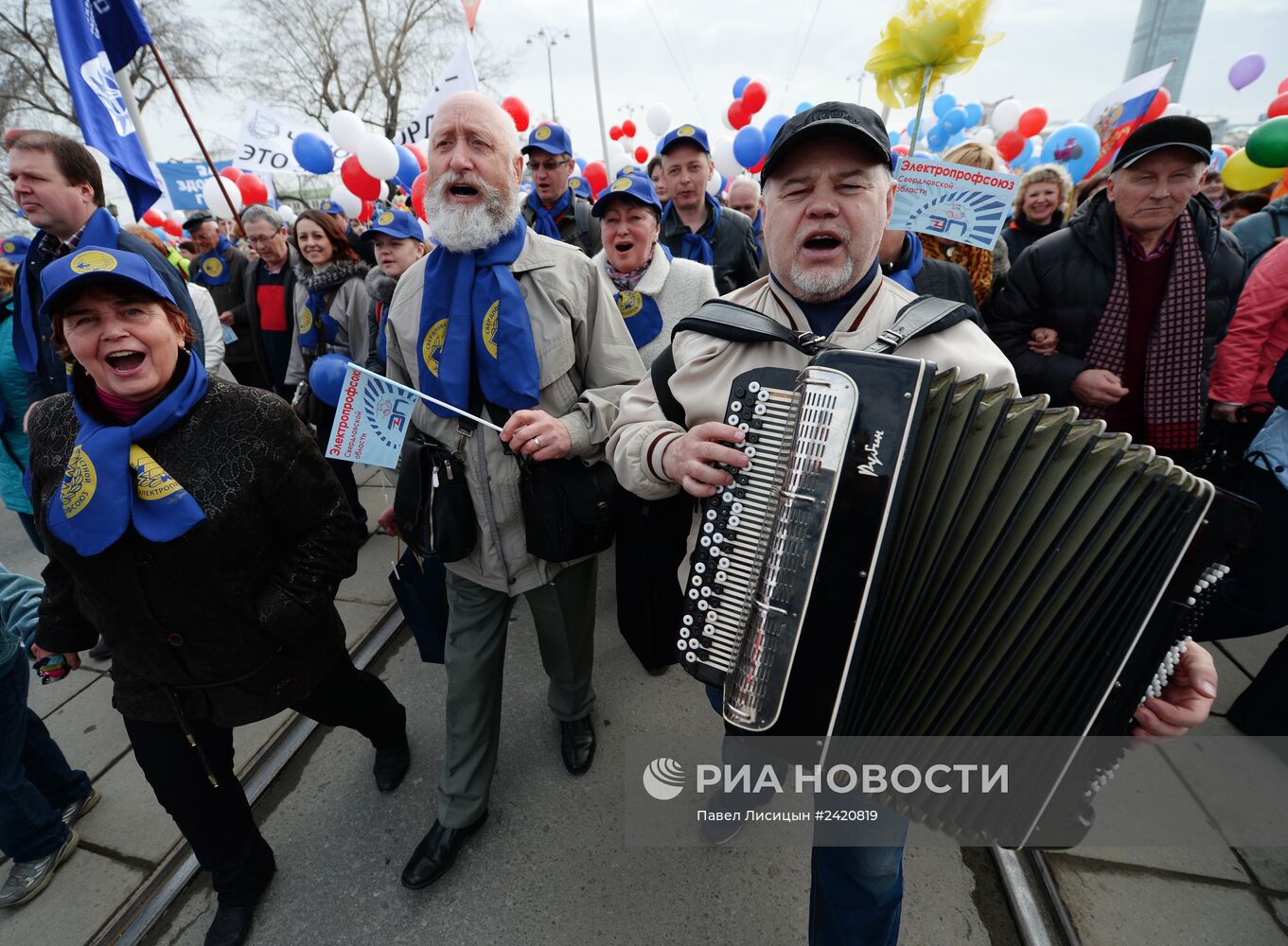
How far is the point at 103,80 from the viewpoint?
3.12 meters

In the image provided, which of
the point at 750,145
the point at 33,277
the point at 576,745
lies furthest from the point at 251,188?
the point at 576,745

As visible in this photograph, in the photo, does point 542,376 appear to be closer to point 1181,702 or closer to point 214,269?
point 1181,702

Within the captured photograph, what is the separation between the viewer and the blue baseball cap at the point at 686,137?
3.67 metres

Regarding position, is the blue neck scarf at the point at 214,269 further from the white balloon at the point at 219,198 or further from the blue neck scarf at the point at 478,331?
the white balloon at the point at 219,198

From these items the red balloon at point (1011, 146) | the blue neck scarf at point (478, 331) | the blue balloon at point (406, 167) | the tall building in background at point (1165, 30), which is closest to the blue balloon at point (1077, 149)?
the red balloon at point (1011, 146)

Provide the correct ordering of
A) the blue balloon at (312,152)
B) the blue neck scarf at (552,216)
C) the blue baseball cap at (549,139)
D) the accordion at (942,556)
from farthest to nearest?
1. the blue balloon at (312,152)
2. the blue neck scarf at (552,216)
3. the blue baseball cap at (549,139)
4. the accordion at (942,556)

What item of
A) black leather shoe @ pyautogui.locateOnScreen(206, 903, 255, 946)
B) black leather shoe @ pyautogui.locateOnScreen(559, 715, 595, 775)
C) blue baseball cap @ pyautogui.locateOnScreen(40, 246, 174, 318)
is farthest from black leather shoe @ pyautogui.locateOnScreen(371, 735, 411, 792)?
blue baseball cap @ pyautogui.locateOnScreen(40, 246, 174, 318)

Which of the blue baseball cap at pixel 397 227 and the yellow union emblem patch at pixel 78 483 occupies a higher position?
the blue baseball cap at pixel 397 227

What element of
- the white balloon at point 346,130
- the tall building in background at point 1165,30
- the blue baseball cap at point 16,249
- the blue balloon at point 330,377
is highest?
the tall building in background at point 1165,30

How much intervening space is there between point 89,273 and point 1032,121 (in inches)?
520

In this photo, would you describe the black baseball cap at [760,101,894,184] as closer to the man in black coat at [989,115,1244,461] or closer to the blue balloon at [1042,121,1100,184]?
the man in black coat at [989,115,1244,461]

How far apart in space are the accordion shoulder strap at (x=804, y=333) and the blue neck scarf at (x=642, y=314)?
1.48 meters

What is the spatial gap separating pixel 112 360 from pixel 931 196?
319cm

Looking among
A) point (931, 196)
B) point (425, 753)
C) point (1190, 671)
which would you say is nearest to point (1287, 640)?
point (1190, 671)
